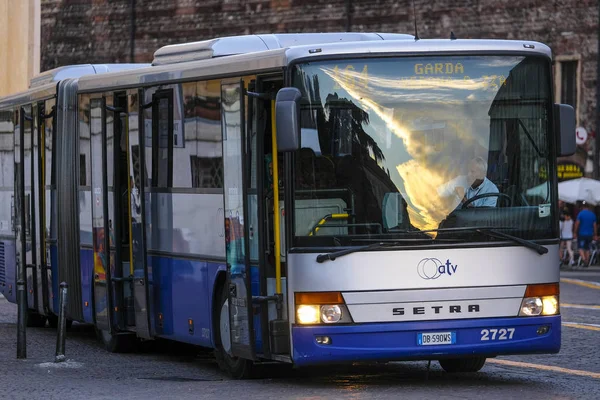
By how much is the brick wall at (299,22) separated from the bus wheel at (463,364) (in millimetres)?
37294

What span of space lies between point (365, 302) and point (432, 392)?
32.8 inches

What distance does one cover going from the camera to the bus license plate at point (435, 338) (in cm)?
1243

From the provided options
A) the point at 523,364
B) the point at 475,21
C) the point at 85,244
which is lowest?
the point at 523,364

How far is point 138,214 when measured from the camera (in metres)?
15.8

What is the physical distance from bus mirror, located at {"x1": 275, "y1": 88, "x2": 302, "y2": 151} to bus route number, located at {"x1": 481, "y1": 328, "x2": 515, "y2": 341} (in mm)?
2013

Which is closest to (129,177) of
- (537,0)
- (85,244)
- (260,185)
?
(85,244)

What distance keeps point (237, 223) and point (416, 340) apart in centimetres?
182

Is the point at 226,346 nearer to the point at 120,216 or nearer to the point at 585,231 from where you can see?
the point at 120,216

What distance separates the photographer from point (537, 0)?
170 feet

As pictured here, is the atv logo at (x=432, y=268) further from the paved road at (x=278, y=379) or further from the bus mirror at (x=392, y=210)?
the paved road at (x=278, y=379)

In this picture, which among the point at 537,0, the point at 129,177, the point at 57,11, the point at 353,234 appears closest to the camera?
the point at 353,234

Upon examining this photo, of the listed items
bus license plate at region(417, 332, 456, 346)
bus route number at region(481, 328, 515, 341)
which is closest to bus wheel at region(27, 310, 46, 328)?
bus license plate at region(417, 332, 456, 346)

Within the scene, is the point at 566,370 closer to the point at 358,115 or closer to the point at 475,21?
the point at 358,115

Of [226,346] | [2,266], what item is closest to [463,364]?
[226,346]
